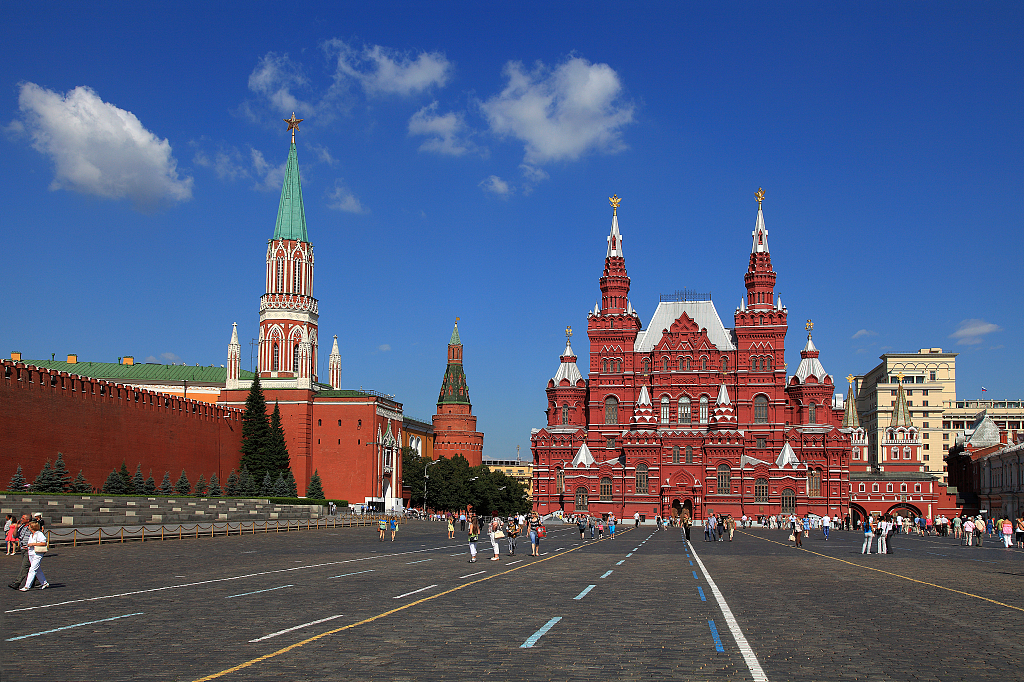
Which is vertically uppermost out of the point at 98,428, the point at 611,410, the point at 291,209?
the point at 291,209

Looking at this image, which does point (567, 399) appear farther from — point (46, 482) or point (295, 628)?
point (295, 628)

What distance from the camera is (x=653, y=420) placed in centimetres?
9281

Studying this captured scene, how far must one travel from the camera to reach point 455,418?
147 m

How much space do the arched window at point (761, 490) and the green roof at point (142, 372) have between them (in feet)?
178

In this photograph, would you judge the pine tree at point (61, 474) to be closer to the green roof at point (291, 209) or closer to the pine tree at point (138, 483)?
the pine tree at point (138, 483)

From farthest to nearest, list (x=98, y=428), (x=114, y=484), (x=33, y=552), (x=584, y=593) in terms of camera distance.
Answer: (x=98, y=428) < (x=114, y=484) < (x=584, y=593) < (x=33, y=552)

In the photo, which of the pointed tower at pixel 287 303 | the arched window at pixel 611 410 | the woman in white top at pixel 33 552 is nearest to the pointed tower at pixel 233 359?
the pointed tower at pixel 287 303

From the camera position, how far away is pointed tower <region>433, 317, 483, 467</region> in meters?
146

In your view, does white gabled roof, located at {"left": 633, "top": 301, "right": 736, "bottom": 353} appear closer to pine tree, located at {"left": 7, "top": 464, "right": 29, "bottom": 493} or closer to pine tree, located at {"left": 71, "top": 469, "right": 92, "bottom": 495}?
pine tree, located at {"left": 71, "top": 469, "right": 92, "bottom": 495}

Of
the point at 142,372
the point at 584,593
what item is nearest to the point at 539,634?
the point at 584,593

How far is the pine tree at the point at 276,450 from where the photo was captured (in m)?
80.3

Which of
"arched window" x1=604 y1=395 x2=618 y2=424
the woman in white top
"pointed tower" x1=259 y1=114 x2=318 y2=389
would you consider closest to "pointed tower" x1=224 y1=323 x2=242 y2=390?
"pointed tower" x1=259 y1=114 x2=318 y2=389

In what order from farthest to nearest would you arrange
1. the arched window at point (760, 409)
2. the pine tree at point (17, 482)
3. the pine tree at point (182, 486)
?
the arched window at point (760, 409) < the pine tree at point (182, 486) < the pine tree at point (17, 482)

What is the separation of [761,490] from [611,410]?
55.5 ft
